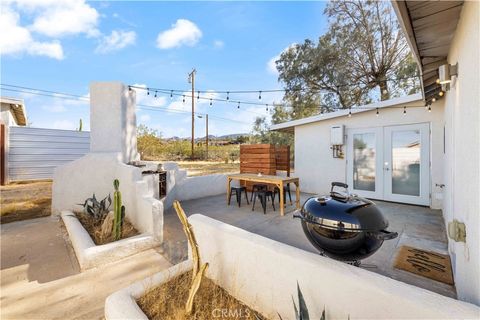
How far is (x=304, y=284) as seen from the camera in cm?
164

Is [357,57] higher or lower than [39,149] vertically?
higher

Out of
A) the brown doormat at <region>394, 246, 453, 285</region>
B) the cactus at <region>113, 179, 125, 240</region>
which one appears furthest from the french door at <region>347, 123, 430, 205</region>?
the cactus at <region>113, 179, 125, 240</region>

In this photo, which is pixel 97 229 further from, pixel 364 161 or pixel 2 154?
pixel 2 154

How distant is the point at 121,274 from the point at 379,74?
13658 mm

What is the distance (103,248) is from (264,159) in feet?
19.0

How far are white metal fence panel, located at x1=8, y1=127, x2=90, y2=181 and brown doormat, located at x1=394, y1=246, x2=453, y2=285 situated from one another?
41.9 ft

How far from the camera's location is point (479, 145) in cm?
130

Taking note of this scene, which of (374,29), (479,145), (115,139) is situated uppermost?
(374,29)

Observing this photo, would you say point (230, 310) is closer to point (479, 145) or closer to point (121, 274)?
point (121, 274)

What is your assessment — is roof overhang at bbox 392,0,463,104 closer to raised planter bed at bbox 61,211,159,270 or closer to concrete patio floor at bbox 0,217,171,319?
concrete patio floor at bbox 0,217,171,319

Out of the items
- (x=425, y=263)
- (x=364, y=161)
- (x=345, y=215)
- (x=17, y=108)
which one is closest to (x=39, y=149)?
(x=17, y=108)

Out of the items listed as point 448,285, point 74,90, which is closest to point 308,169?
point 448,285

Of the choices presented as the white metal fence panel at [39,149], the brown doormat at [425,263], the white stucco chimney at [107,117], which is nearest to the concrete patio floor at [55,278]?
the white stucco chimney at [107,117]

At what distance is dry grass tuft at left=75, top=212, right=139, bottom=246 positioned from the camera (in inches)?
142
